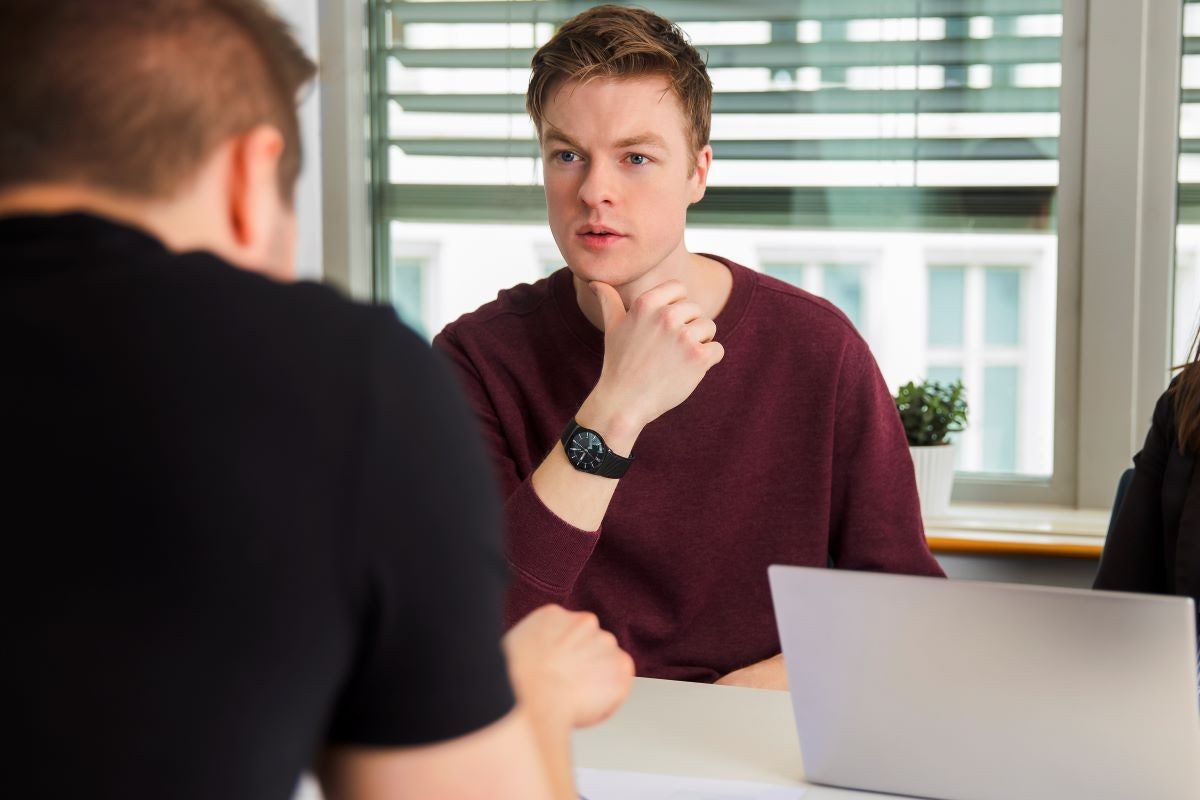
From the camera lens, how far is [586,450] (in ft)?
4.73

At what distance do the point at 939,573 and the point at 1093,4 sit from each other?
4.59 feet

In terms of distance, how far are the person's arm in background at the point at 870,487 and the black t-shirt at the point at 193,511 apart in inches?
46.7

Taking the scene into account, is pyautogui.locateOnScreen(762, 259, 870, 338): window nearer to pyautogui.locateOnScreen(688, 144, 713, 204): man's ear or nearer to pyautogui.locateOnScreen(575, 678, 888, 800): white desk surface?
pyautogui.locateOnScreen(688, 144, 713, 204): man's ear

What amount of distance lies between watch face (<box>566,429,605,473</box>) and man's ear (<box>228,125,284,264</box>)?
889 millimetres

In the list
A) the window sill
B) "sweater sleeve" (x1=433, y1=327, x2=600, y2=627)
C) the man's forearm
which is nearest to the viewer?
the man's forearm

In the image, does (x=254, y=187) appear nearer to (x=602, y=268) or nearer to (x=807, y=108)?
(x=602, y=268)

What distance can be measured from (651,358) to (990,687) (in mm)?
671

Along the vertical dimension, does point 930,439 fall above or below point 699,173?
below

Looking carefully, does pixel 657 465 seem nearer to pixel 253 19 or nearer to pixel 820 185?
pixel 253 19

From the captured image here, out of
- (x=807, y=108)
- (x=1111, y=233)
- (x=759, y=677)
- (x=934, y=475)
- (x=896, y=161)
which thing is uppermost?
(x=807, y=108)

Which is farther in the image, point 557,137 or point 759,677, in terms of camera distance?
point 557,137

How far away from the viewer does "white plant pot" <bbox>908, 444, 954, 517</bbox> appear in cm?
246

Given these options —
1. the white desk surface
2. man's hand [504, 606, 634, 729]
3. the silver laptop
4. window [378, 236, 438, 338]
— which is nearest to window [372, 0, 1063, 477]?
window [378, 236, 438, 338]

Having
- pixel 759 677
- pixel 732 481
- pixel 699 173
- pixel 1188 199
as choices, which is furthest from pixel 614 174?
pixel 1188 199
